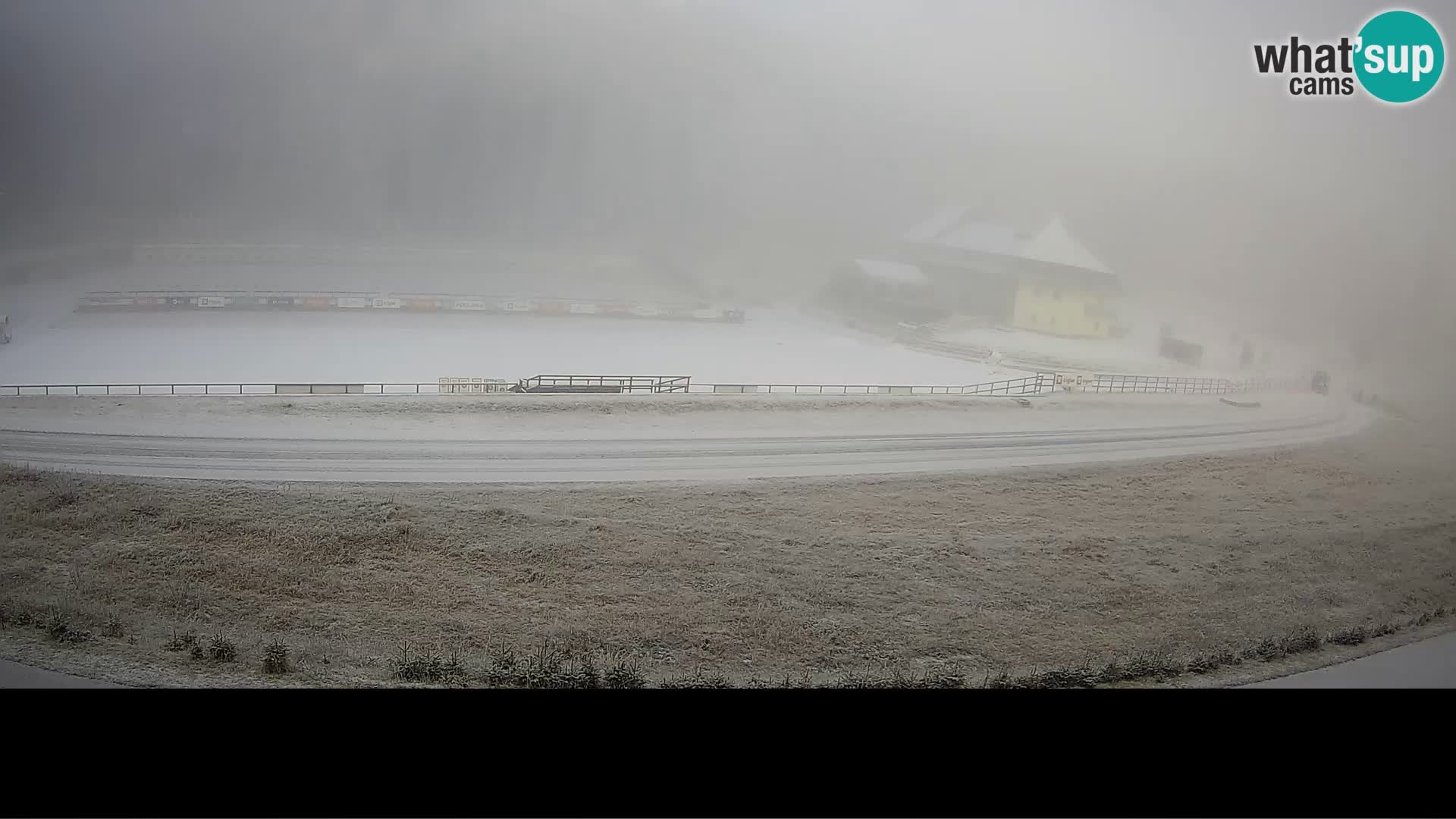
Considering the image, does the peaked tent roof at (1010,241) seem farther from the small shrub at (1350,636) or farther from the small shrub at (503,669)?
the small shrub at (503,669)

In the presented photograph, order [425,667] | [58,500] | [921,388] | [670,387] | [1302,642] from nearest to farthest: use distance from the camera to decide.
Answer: [425,667], [58,500], [1302,642], [670,387], [921,388]

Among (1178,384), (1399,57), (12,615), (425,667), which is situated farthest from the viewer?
(1178,384)

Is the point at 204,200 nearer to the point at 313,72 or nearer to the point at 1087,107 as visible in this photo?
the point at 313,72

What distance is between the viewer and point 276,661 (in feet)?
18.6

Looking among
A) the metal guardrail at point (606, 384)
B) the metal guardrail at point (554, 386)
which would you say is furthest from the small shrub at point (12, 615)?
the metal guardrail at point (606, 384)

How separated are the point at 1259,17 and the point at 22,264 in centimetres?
973

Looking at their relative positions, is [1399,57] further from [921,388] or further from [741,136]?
[741,136]

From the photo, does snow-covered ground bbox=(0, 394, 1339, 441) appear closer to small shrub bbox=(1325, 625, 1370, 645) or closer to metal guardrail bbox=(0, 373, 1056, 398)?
metal guardrail bbox=(0, 373, 1056, 398)

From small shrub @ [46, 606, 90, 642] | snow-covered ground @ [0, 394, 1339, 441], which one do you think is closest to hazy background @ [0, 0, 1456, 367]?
snow-covered ground @ [0, 394, 1339, 441]

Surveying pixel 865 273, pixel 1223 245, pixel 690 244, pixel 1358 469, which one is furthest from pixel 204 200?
pixel 1358 469

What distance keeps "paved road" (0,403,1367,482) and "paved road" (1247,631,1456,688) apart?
176cm

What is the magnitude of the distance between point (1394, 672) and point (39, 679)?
29.5 ft

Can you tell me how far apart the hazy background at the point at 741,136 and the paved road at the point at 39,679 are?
11.1 ft

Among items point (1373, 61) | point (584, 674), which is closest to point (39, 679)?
point (584, 674)
